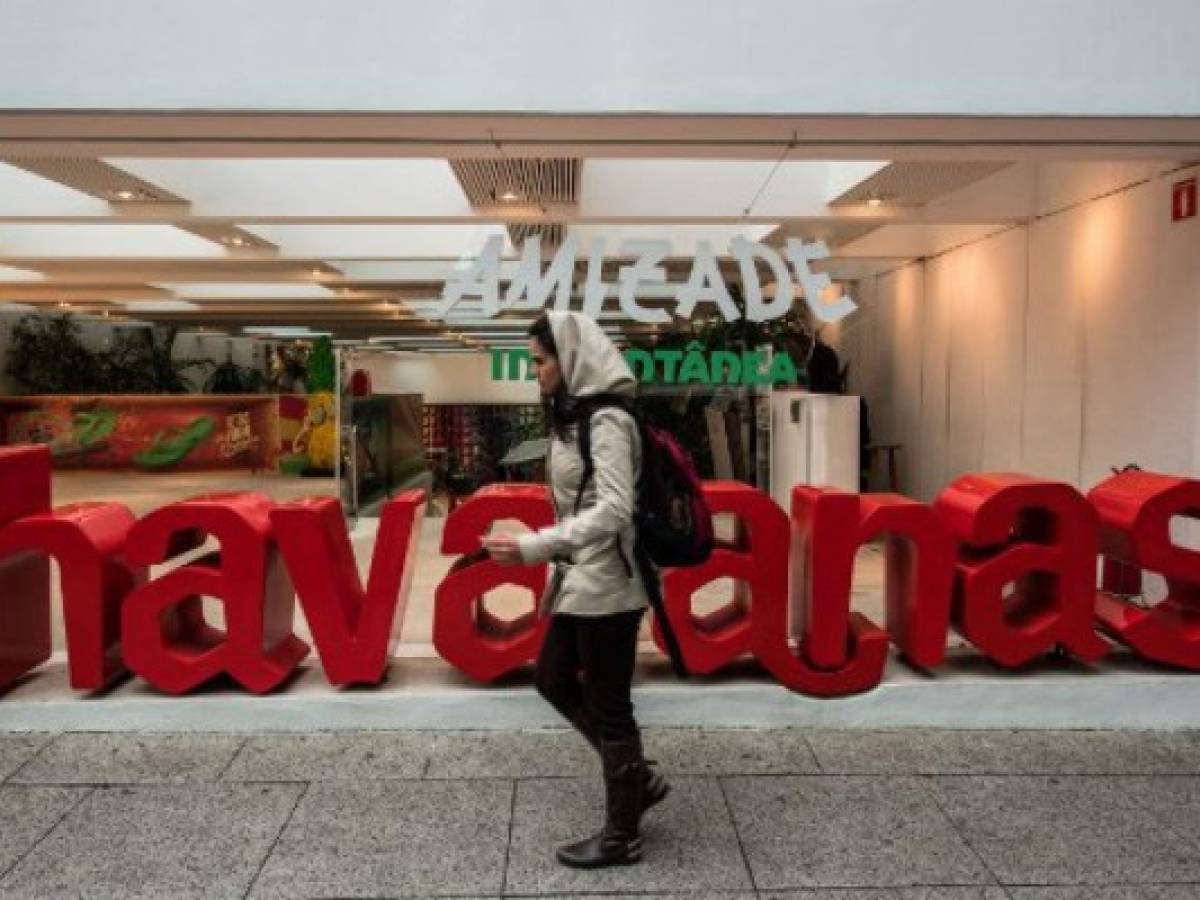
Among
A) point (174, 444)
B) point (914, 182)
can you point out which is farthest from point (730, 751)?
point (174, 444)

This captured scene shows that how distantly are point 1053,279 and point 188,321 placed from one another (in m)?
16.2

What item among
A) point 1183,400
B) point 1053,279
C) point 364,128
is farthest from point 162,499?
point 1183,400

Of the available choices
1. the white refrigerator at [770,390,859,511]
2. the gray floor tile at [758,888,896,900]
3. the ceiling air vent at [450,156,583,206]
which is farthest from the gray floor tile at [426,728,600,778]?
the white refrigerator at [770,390,859,511]

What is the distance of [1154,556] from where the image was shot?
14.7 ft

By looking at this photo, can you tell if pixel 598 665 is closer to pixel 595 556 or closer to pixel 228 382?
pixel 595 556

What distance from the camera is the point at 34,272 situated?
1226cm

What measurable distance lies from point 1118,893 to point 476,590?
2.63m

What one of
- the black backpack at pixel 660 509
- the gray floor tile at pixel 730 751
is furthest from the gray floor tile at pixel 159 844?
the black backpack at pixel 660 509

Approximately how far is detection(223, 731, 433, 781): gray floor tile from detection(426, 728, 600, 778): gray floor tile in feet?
0.30

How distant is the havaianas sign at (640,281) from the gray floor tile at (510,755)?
207 centimetres

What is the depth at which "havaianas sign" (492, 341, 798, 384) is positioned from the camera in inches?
212

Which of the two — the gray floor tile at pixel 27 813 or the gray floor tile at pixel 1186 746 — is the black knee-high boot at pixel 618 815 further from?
the gray floor tile at pixel 1186 746

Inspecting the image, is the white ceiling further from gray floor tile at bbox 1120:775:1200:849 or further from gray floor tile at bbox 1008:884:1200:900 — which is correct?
gray floor tile at bbox 1008:884:1200:900

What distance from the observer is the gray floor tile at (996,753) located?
400 centimetres
